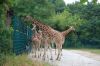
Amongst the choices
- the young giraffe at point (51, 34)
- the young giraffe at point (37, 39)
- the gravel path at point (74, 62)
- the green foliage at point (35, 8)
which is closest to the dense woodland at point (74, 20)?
the green foliage at point (35, 8)

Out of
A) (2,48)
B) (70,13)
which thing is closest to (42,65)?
(2,48)

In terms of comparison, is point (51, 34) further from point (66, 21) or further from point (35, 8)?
point (66, 21)

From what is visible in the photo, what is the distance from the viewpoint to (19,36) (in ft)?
49.9

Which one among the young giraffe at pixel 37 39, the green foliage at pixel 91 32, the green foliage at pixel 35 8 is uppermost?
the green foliage at pixel 35 8

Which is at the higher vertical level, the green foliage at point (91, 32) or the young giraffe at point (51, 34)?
the young giraffe at point (51, 34)

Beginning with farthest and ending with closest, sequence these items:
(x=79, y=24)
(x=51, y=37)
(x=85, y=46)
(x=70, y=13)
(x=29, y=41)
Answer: (x=70, y=13) < (x=79, y=24) < (x=85, y=46) < (x=29, y=41) < (x=51, y=37)

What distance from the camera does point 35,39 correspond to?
15398mm

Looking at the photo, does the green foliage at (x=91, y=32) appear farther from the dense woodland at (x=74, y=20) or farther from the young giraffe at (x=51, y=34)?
the young giraffe at (x=51, y=34)

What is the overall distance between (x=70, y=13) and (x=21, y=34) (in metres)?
44.8

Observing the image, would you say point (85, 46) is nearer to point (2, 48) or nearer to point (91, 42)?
point (91, 42)

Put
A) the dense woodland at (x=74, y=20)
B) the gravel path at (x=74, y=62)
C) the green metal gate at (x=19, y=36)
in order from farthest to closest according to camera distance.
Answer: the dense woodland at (x=74, y=20) → the green metal gate at (x=19, y=36) → the gravel path at (x=74, y=62)

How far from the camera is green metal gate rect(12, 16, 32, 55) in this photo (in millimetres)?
14272

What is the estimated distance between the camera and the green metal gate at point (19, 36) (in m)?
14.3

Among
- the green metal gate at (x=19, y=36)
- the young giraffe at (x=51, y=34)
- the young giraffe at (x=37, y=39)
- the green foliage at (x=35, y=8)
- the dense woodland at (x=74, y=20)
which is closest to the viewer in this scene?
the green metal gate at (x=19, y=36)
